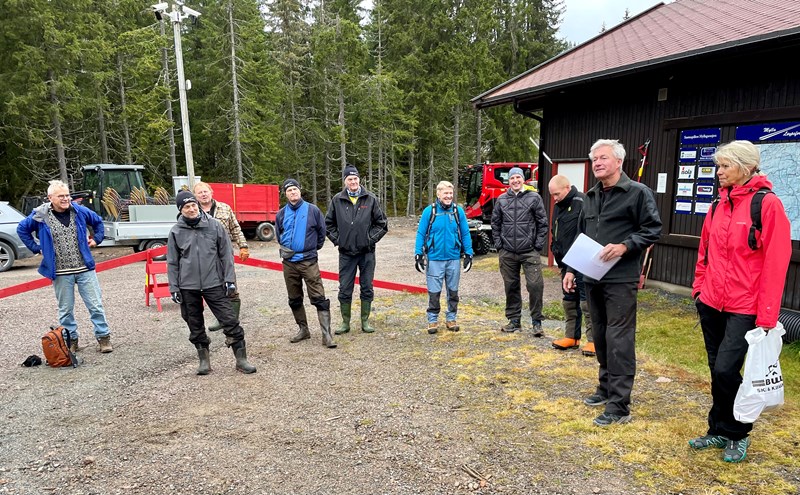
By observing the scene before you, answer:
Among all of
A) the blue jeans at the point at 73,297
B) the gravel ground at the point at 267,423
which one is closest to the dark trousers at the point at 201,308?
the gravel ground at the point at 267,423

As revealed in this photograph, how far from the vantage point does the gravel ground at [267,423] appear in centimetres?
319

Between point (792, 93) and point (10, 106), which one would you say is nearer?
point (792, 93)

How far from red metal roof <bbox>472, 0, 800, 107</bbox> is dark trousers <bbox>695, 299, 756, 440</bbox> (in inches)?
183

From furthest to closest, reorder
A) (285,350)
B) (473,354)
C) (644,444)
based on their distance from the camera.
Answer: (285,350) → (473,354) → (644,444)

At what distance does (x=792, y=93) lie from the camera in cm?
668

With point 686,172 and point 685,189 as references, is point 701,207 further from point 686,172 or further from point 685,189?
point 686,172

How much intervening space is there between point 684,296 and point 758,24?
13.6 feet

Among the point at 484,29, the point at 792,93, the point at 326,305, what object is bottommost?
the point at 326,305

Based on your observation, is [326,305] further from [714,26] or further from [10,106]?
[10,106]

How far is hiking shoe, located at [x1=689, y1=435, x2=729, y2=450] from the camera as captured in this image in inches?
132

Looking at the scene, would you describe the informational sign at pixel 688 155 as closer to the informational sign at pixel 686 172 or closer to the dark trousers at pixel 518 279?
the informational sign at pixel 686 172

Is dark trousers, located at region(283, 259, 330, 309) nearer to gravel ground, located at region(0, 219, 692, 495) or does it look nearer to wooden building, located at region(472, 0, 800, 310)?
gravel ground, located at region(0, 219, 692, 495)

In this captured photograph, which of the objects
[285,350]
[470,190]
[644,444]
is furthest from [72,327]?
[470,190]

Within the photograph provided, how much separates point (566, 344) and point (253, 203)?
1432 centimetres
